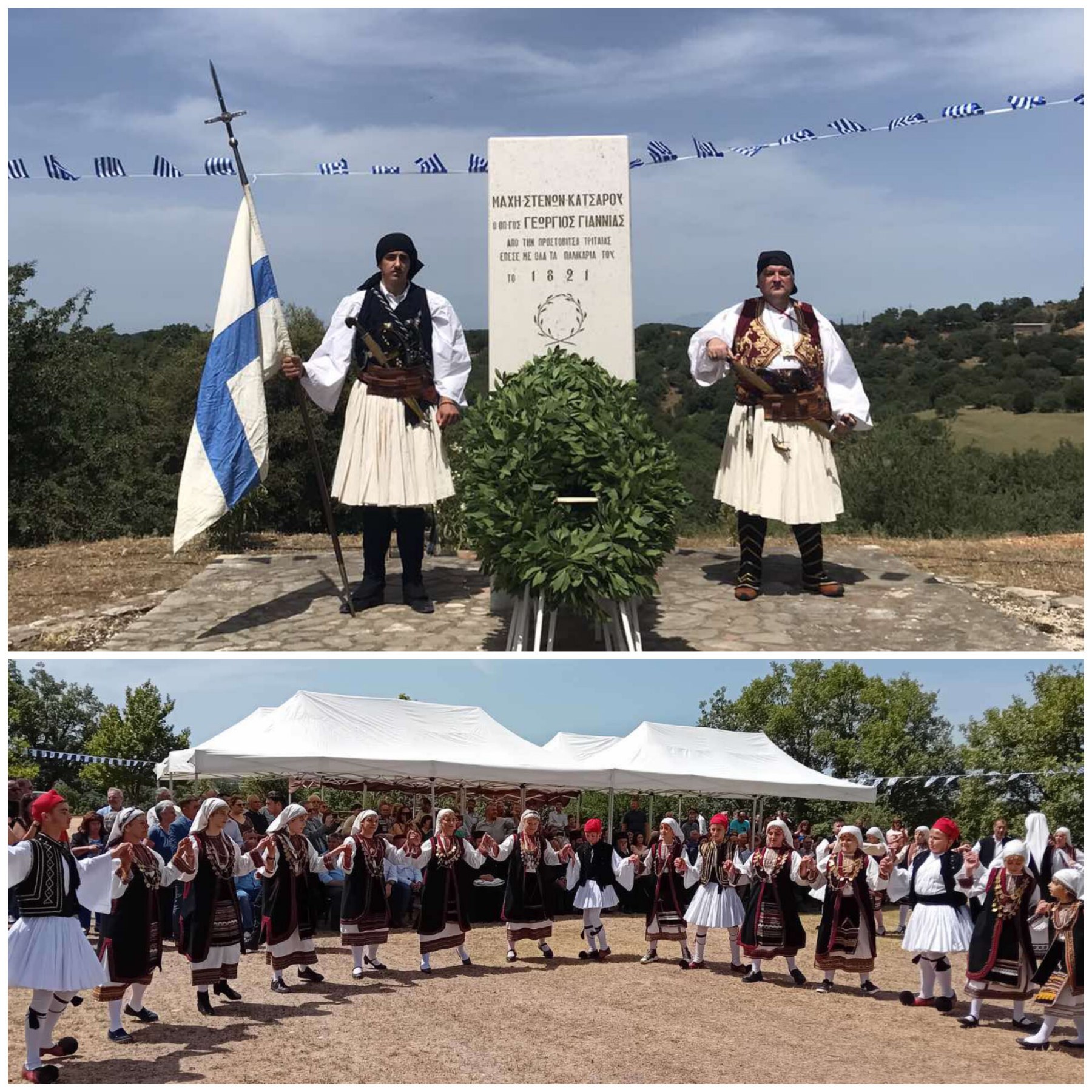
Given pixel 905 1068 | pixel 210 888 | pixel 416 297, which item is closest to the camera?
pixel 905 1068

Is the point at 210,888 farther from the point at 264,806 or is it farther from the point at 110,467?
the point at 110,467

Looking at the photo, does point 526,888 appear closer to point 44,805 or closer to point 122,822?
point 122,822

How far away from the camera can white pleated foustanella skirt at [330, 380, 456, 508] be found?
29.4 feet

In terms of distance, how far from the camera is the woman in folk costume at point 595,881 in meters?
9.96

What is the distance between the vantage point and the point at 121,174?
9164 millimetres

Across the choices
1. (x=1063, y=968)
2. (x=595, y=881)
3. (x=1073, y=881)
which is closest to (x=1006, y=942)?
(x=1063, y=968)

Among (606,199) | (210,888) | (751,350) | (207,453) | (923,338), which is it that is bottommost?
(210,888)

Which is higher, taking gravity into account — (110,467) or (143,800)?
(110,467)

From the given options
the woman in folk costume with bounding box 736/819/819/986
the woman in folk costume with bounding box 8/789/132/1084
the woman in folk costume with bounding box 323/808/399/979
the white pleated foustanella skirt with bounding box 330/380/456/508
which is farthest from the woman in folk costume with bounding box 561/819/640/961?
the woman in folk costume with bounding box 8/789/132/1084

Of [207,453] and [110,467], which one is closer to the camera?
[207,453]

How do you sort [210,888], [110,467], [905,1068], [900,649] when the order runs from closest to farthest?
1. [905,1068]
2. [210,888]
3. [900,649]
4. [110,467]

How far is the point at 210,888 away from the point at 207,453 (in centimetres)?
289

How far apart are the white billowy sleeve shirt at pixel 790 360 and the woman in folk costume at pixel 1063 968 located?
12.1 ft

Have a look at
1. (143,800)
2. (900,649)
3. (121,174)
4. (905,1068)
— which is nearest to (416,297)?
(121,174)
